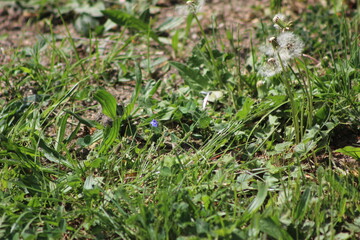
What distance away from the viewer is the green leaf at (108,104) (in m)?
2.38

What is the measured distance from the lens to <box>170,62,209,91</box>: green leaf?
2.76 metres

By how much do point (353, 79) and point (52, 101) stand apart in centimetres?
180

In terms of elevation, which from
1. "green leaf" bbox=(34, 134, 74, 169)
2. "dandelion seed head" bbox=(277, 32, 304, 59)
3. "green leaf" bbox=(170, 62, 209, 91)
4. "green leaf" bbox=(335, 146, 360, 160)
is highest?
"dandelion seed head" bbox=(277, 32, 304, 59)

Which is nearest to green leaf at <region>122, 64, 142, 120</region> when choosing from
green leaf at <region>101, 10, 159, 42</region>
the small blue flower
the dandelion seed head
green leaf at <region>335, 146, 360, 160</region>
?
the small blue flower

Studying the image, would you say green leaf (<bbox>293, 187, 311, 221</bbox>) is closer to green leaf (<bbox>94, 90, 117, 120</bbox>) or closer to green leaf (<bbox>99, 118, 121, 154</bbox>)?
green leaf (<bbox>99, 118, 121, 154</bbox>)

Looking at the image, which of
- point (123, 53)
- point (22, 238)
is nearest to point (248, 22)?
point (123, 53)

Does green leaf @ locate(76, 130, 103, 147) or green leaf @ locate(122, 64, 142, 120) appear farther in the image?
green leaf @ locate(122, 64, 142, 120)

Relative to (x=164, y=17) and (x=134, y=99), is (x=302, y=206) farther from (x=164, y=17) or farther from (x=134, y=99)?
(x=164, y=17)

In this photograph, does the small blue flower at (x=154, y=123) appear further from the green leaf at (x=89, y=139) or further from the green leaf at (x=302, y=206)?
the green leaf at (x=302, y=206)

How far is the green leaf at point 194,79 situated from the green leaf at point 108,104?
1.76 feet

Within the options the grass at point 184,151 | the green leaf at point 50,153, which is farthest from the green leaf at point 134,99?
the green leaf at point 50,153

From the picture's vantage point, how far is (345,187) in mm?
1846

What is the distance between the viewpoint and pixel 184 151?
2.24 metres

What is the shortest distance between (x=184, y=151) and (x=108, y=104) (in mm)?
526
